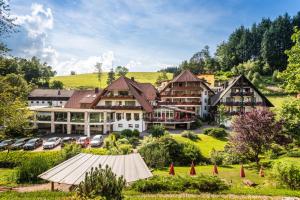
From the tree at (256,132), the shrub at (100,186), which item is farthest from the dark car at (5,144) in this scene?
the shrub at (100,186)

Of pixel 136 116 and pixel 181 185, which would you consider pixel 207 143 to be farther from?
pixel 181 185

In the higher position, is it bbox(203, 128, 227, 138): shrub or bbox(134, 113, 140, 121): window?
bbox(134, 113, 140, 121): window

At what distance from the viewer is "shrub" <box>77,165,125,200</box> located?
33.6 feet

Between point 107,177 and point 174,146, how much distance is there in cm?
2669

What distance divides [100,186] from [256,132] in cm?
2613

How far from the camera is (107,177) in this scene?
10492 mm

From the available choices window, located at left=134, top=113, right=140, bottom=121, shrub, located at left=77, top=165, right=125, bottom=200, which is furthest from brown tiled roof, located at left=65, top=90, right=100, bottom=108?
shrub, located at left=77, top=165, right=125, bottom=200

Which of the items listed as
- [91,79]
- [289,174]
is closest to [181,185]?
[289,174]

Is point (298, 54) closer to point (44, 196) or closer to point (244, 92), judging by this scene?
point (44, 196)

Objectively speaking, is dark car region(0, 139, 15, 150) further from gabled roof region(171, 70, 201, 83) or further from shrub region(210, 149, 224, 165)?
gabled roof region(171, 70, 201, 83)

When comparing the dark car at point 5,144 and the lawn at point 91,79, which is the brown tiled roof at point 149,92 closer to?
the dark car at point 5,144

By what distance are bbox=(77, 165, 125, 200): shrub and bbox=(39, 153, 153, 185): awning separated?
425cm

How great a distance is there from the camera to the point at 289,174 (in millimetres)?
20000

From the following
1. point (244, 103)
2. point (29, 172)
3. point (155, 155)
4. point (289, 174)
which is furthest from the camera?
point (244, 103)
